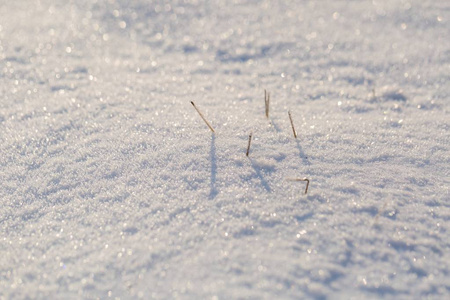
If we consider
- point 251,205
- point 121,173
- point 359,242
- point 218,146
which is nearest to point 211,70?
point 218,146

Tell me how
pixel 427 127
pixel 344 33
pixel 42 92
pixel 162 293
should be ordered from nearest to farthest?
pixel 162 293, pixel 427 127, pixel 42 92, pixel 344 33

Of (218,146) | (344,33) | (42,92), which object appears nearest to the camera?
(218,146)

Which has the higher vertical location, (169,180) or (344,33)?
(344,33)

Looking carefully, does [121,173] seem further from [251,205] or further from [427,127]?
[427,127]

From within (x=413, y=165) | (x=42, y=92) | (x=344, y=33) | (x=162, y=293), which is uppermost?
(x=344, y=33)

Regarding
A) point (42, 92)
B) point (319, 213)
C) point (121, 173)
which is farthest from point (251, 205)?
point (42, 92)

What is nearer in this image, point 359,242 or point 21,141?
point 359,242

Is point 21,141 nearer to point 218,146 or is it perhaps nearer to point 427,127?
point 218,146
